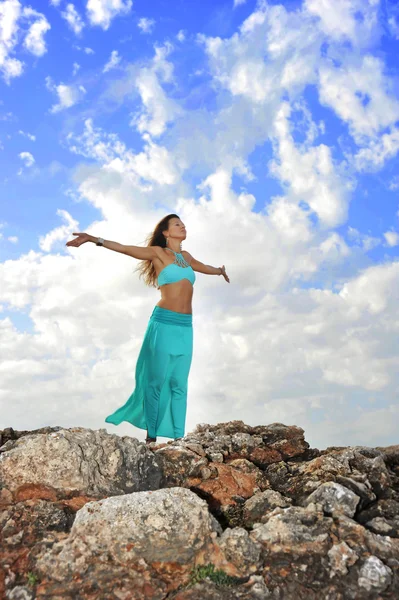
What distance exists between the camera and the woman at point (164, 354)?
29.2 ft

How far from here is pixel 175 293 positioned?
9250 mm

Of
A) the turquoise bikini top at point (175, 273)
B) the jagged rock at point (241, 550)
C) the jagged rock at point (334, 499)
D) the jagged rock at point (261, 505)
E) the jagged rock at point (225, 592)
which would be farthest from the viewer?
the turquoise bikini top at point (175, 273)

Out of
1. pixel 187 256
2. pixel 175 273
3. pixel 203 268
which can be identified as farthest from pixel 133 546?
pixel 203 268

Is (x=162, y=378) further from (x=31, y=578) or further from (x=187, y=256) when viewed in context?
(x=31, y=578)

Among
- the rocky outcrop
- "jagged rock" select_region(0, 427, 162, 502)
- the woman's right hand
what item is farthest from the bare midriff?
"jagged rock" select_region(0, 427, 162, 502)

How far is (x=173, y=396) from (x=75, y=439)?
4406 millimetres

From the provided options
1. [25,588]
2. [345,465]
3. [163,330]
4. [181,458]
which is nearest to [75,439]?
[181,458]

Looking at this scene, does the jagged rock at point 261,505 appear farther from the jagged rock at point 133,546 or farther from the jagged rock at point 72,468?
the jagged rock at point 72,468

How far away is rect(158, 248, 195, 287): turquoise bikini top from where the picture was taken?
30.3 feet

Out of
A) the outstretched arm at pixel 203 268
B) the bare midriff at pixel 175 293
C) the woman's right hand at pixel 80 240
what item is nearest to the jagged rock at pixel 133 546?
the woman's right hand at pixel 80 240

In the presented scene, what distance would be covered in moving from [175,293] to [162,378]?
1465 millimetres

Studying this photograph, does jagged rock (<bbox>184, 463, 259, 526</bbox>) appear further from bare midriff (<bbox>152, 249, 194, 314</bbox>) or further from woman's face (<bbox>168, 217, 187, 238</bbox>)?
woman's face (<bbox>168, 217, 187, 238</bbox>)

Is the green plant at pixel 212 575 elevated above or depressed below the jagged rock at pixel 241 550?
below

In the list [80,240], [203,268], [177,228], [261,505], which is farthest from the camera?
[203,268]
